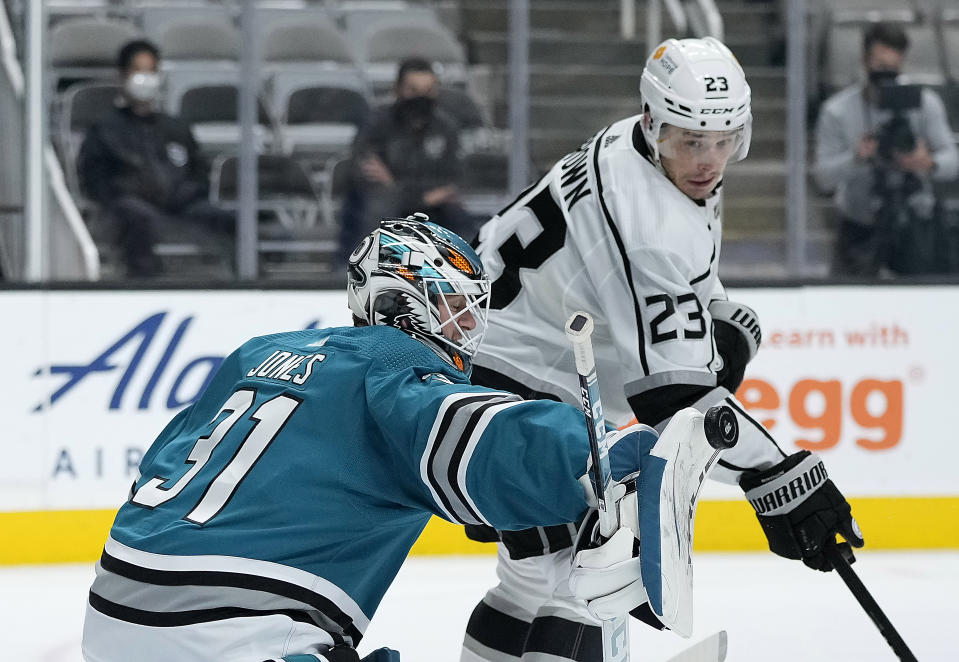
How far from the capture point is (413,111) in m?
4.64

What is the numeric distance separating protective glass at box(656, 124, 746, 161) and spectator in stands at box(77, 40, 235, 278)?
2.60m

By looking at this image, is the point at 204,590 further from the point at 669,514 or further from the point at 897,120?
the point at 897,120

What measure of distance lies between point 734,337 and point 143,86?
9.41 ft

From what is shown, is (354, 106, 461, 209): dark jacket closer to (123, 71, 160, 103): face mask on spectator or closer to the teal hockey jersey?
(123, 71, 160, 103): face mask on spectator

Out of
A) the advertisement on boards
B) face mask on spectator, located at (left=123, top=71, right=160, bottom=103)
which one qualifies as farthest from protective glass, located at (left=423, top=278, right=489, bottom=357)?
face mask on spectator, located at (left=123, top=71, right=160, bottom=103)

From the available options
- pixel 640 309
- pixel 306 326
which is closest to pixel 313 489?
pixel 640 309

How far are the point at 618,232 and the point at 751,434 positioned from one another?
0.38 metres

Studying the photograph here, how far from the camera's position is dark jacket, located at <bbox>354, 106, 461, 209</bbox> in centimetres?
460

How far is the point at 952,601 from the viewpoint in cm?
369

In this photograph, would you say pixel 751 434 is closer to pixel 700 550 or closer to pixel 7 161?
pixel 700 550

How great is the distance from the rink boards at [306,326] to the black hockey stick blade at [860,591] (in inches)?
81.5

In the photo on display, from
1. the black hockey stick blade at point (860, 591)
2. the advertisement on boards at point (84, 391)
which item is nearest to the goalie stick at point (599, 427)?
A: the black hockey stick blade at point (860, 591)

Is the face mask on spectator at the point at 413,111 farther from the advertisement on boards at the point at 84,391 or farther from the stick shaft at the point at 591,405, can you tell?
the stick shaft at the point at 591,405

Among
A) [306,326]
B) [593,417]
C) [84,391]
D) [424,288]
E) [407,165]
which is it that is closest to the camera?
[593,417]
